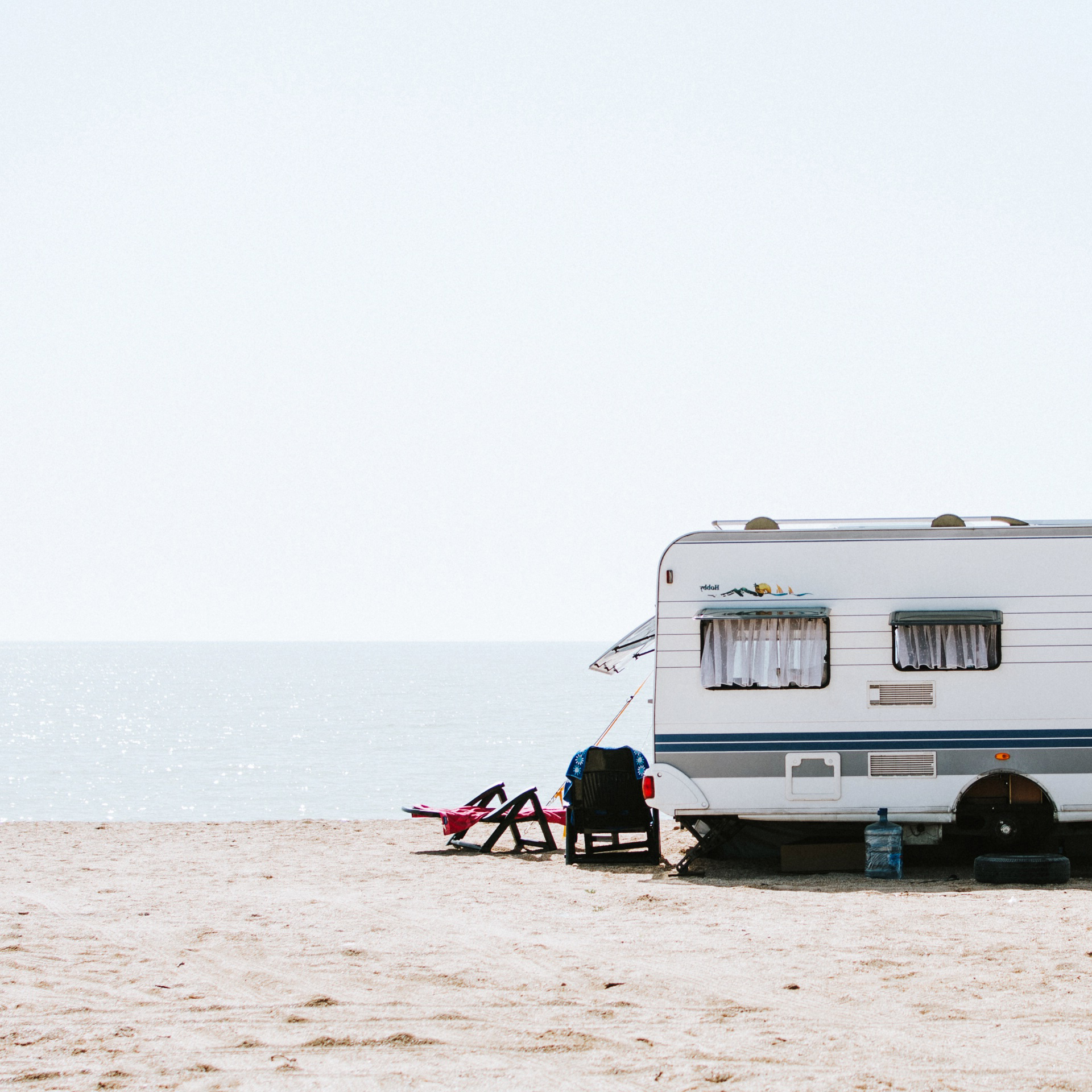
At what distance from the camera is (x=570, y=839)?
1060 cm

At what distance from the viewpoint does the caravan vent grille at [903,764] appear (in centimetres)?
982

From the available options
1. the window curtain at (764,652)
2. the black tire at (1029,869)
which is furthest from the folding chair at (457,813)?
the black tire at (1029,869)

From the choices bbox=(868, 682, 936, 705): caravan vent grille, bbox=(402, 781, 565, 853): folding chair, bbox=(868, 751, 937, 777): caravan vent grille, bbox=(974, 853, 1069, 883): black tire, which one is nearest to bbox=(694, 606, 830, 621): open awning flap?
bbox=(868, 682, 936, 705): caravan vent grille

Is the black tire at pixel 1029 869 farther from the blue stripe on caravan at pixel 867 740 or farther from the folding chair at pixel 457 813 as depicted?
the folding chair at pixel 457 813

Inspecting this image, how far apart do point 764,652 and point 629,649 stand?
1.62 m

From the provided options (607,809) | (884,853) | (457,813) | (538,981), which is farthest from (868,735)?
(538,981)

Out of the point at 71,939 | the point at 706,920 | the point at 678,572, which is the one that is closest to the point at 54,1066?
the point at 71,939

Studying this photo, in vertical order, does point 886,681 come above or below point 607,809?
above

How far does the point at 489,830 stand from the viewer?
509 inches

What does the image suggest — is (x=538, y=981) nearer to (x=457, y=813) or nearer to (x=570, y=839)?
(x=570, y=839)

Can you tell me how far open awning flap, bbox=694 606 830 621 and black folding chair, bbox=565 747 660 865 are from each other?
1564 mm

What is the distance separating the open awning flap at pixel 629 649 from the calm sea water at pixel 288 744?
36.4ft

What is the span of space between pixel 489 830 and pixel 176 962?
633 centimetres

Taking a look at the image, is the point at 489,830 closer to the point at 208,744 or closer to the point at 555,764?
the point at 555,764
